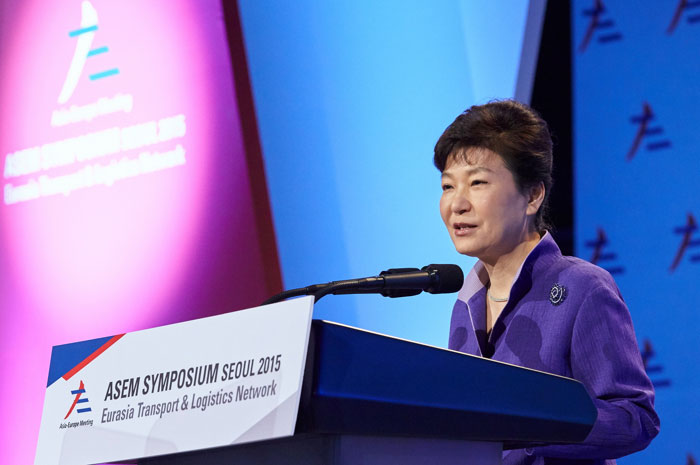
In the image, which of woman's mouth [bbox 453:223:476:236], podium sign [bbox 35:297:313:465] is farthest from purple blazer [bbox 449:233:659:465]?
podium sign [bbox 35:297:313:465]

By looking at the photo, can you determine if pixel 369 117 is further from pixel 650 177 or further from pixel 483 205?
pixel 483 205

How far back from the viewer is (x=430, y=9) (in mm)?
3297

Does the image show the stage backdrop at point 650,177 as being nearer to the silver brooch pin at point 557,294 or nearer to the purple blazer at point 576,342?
the purple blazer at point 576,342

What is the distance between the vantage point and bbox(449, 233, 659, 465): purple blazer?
4.16 feet

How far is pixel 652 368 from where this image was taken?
2.82 m

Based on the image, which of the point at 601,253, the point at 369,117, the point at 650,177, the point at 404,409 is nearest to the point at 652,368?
the point at 601,253

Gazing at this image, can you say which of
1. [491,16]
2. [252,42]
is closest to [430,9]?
[491,16]

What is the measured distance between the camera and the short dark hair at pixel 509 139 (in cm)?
168

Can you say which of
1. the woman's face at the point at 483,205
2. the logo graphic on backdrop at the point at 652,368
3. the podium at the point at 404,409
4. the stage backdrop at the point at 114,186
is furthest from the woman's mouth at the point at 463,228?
the stage backdrop at the point at 114,186

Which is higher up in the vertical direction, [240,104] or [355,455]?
[240,104]

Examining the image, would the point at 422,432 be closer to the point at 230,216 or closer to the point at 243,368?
the point at 243,368

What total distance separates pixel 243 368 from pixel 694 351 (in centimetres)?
225

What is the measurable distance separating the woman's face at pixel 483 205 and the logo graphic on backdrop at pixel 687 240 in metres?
1.37

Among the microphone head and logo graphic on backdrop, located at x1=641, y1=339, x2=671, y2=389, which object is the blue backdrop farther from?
the microphone head
